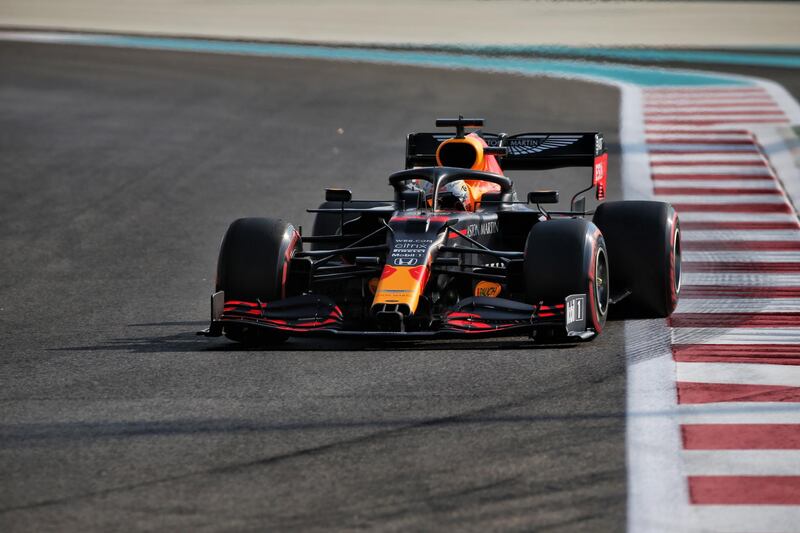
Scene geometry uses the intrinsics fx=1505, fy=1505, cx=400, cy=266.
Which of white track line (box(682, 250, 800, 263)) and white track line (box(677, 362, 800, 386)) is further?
white track line (box(682, 250, 800, 263))

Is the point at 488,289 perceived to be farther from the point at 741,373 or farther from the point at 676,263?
the point at 741,373

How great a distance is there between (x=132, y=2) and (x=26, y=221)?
31.0 metres

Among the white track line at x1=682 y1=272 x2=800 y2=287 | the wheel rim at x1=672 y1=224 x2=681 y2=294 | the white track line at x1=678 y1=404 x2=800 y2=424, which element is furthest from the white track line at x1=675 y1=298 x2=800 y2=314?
the white track line at x1=678 y1=404 x2=800 y2=424

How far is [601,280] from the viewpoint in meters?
9.84

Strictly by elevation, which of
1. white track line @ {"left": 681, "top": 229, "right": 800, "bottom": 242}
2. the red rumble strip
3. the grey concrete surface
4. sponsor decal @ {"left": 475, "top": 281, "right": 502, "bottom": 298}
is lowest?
the red rumble strip

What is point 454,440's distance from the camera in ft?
23.2

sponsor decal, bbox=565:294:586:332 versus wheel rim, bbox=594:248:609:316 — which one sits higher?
wheel rim, bbox=594:248:609:316

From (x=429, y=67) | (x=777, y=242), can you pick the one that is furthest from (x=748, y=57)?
(x=777, y=242)

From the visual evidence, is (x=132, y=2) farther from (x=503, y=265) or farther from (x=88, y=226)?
(x=503, y=265)

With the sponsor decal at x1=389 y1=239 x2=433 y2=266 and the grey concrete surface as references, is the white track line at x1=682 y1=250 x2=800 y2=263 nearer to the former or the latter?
the sponsor decal at x1=389 y1=239 x2=433 y2=266

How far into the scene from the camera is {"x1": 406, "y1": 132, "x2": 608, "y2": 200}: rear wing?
12.0m

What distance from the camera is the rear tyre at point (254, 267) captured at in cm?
979

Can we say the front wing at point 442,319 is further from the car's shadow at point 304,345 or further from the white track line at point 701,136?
the white track line at point 701,136

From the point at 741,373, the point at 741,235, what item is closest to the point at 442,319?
the point at 741,373
